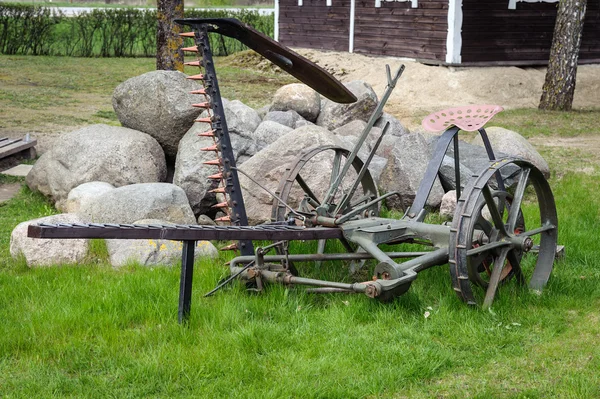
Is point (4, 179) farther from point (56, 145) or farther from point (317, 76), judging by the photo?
point (317, 76)

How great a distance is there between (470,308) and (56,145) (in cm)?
460

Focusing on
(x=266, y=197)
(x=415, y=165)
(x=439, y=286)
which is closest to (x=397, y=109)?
(x=415, y=165)

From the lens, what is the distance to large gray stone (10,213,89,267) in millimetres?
5566

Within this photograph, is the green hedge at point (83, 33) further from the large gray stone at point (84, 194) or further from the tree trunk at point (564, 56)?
the large gray stone at point (84, 194)

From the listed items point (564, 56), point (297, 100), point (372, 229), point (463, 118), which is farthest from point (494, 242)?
point (564, 56)

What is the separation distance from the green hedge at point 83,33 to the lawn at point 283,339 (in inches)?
734

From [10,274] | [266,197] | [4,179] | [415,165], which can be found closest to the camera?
[10,274]

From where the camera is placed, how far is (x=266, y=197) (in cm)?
650

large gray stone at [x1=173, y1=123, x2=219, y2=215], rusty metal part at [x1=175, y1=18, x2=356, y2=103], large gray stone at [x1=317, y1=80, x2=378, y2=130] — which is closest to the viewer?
rusty metal part at [x1=175, y1=18, x2=356, y2=103]

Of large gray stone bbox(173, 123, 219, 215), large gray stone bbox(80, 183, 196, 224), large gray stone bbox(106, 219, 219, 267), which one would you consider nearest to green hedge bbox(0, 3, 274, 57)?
large gray stone bbox(173, 123, 219, 215)

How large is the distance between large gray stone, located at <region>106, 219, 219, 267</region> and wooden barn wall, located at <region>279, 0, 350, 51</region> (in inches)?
608

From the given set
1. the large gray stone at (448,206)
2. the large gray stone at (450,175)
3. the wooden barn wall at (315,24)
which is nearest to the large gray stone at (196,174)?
the large gray stone at (448,206)

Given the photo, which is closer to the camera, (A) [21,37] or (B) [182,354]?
(B) [182,354]

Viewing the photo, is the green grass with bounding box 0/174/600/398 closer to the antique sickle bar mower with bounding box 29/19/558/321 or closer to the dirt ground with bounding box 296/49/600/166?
the antique sickle bar mower with bounding box 29/19/558/321
